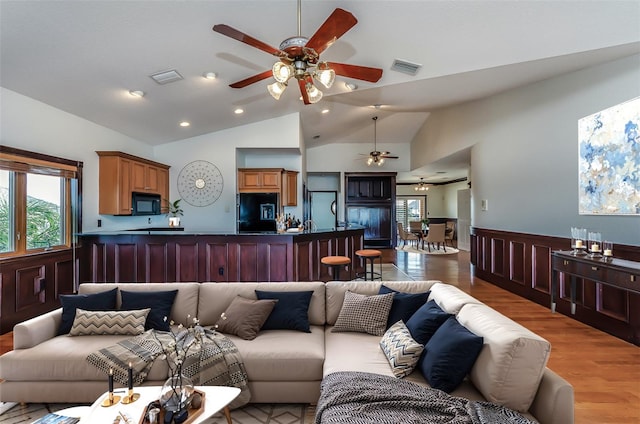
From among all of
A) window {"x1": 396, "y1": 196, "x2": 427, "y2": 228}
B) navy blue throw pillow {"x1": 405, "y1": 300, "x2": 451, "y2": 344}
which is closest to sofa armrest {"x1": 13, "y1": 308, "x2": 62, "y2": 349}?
navy blue throw pillow {"x1": 405, "y1": 300, "x2": 451, "y2": 344}

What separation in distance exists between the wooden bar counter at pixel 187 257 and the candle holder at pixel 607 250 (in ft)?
11.6

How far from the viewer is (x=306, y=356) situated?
6.89ft

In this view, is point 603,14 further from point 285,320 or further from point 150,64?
point 150,64

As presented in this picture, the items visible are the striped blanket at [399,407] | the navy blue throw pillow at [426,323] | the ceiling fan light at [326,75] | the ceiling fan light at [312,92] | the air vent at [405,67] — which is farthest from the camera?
the air vent at [405,67]

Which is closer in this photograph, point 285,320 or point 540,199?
point 285,320

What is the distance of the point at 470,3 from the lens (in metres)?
2.88

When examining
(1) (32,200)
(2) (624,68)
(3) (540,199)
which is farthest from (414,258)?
(1) (32,200)

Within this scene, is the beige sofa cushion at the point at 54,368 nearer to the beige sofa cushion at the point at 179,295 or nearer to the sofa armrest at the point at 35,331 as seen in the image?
the sofa armrest at the point at 35,331

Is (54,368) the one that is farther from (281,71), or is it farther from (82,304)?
(281,71)

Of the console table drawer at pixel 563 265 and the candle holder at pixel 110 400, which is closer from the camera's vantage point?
the candle holder at pixel 110 400

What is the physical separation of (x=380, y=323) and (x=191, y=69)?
137 inches

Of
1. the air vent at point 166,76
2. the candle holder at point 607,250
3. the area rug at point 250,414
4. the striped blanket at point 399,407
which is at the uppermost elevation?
the air vent at point 166,76

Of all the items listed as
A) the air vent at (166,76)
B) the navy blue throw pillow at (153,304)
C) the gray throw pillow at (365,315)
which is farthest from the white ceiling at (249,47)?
the gray throw pillow at (365,315)

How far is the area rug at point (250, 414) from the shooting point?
6.64ft
